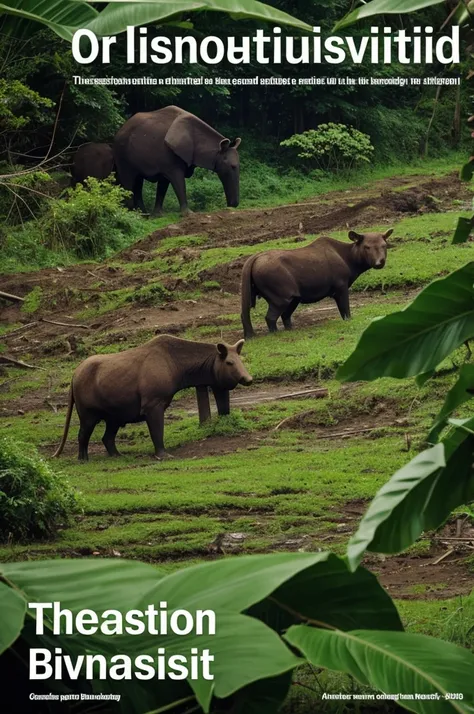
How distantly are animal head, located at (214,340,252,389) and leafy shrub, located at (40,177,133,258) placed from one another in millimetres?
9096

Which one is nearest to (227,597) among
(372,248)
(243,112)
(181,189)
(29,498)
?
(29,498)

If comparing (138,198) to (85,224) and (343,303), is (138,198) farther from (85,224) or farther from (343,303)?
(343,303)

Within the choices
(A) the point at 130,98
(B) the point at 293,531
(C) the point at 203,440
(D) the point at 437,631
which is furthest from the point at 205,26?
(A) the point at 130,98

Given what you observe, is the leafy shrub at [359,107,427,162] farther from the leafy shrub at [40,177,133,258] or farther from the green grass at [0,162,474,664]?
the green grass at [0,162,474,664]

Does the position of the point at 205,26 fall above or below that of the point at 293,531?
above

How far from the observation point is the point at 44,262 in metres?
21.1

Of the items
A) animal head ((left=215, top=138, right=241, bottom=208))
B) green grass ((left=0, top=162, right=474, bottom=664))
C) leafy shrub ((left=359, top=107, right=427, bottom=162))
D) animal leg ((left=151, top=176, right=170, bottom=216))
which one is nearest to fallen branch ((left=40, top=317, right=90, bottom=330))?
green grass ((left=0, top=162, right=474, bottom=664))

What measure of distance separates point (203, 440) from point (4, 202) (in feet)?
38.0

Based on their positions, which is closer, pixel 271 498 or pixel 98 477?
pixel 271 498

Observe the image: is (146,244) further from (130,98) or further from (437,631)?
(437,631)

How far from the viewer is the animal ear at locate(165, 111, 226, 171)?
23.2 meters

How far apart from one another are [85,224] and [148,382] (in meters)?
9.89

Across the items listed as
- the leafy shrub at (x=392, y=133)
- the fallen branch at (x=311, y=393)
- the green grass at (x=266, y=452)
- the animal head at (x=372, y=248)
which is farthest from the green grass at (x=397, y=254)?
the leafy shrub at (x=392, y=133)

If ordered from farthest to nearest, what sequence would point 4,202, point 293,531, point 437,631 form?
point 4,202 → point 293,531 → point 437,631
